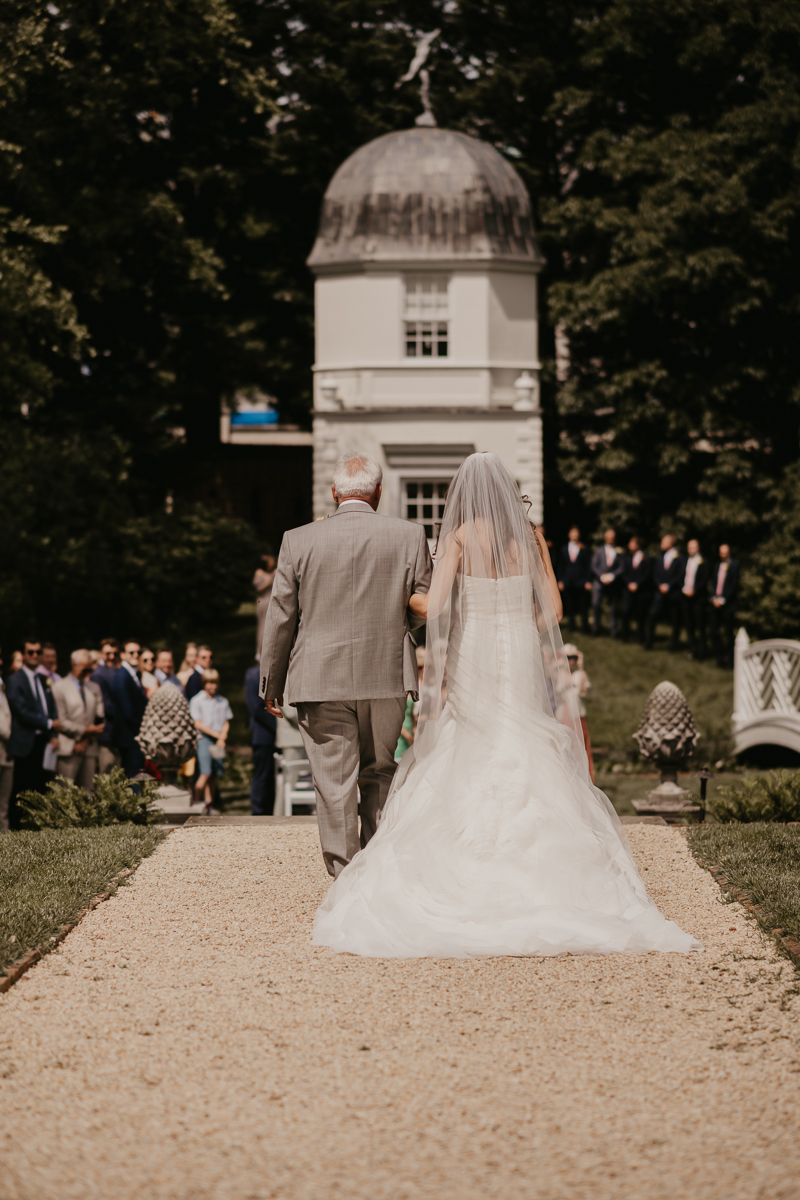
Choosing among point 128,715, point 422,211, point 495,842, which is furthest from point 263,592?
point 422,211

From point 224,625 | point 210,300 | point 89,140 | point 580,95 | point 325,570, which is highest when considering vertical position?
point 580,95

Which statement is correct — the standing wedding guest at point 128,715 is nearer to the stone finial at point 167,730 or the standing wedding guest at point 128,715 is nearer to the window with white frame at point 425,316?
the stone finial at point 167,730

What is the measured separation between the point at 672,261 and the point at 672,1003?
83.3 feet

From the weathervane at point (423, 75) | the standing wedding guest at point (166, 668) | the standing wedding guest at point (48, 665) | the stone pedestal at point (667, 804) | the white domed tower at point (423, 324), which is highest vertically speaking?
the weathervane at point (423, 75)

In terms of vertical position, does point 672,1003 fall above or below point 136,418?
below

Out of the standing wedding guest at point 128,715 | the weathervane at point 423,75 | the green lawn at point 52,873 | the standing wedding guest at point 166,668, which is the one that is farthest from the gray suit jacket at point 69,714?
the weathervane at point 423,75

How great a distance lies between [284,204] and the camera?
32781 millimetres

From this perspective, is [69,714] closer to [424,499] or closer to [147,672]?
[147,672]

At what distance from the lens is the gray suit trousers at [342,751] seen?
269 inches

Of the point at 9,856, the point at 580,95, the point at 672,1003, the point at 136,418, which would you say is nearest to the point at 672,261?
the point at 580,95

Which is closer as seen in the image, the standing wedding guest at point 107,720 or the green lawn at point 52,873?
the green lawn at point 52,873

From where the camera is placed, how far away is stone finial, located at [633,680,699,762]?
37.7 feet

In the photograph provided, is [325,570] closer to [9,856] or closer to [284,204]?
[9,856]

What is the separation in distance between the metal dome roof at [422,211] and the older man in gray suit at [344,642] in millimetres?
22306
